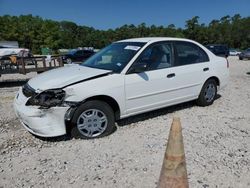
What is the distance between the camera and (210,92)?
6.19m

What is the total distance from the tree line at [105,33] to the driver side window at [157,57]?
62503 mm

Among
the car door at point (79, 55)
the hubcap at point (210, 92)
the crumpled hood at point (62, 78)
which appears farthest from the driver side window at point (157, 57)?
the car door at point (79, 55)

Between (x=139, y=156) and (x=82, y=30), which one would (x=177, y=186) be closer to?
(x=139, y=156)

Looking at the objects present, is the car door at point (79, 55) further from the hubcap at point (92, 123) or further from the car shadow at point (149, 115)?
the hubcap at point (92, 123)

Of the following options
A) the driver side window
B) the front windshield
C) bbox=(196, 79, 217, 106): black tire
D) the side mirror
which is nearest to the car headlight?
the front windshield

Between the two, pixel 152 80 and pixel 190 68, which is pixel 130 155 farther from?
pixel 190 68

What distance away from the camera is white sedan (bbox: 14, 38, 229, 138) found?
407 centimetres

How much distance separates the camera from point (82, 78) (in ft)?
14.1

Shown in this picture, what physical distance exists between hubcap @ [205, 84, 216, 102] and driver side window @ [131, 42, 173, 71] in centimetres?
135

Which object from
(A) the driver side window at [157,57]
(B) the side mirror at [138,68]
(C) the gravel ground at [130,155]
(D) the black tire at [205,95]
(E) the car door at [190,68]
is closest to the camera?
(C) the gravel ground at [130,155]

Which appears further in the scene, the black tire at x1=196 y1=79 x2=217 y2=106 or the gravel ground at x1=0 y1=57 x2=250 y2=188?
the black tire at x1=196 y1=79 x2=217 y2=106

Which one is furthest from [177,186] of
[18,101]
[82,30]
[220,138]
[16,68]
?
[82,30]

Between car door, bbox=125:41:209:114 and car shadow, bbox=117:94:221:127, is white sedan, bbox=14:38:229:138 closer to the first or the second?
car door, bbox=125:41:209:114

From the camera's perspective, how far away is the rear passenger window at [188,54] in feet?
17.8
